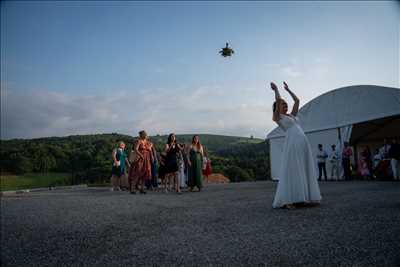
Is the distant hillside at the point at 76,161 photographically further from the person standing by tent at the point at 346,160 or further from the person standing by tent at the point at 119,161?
the person standing by tent at the point at 346,160

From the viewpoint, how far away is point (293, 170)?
18.4 feet

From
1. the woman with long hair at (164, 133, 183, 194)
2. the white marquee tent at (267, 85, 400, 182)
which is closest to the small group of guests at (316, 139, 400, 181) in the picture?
the white marquee tent at (267, 85, 400, 182)

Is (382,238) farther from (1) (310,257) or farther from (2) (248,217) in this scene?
(2) (248,217)

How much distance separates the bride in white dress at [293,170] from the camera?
5547 millimetres

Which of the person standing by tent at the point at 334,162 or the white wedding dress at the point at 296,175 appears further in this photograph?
the person standing by tent at the point at 334,162

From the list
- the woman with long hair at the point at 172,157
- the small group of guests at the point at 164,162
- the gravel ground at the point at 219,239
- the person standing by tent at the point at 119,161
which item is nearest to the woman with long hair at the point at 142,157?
the small group of guests at the point at 164,162

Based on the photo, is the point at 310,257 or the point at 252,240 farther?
the point at 252,240

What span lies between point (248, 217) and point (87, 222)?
253 cm

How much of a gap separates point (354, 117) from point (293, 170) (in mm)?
12494

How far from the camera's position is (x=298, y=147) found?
226 inches

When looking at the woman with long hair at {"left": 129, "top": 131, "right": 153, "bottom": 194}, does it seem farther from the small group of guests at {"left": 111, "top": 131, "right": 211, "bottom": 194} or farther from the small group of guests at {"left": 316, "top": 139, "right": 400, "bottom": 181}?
the small group of guests at {"left": 316, "top": 139, "right": 400, "bottom": 181}

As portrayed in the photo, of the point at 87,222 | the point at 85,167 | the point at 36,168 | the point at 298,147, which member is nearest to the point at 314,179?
the point at 298,147

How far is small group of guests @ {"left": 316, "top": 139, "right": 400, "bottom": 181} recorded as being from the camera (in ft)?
46.4

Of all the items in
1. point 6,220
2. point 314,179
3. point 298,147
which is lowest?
point 6,220
